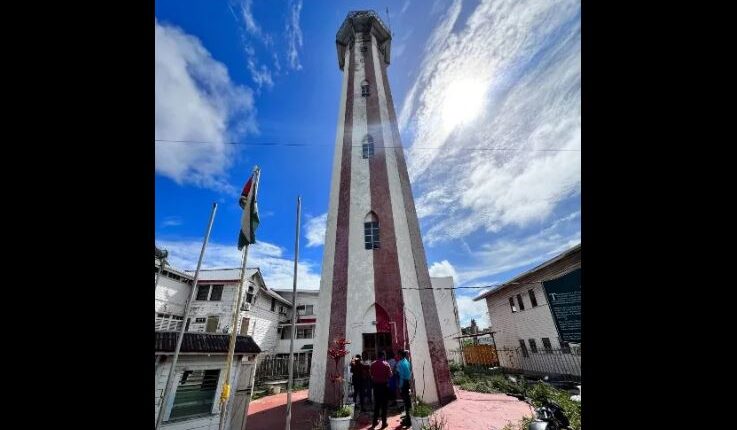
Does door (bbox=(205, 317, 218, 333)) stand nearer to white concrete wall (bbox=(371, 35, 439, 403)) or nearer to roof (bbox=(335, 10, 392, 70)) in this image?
white concrete wall (bbox=(371, 35, 439, 403))

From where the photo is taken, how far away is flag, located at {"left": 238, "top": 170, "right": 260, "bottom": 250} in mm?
8875

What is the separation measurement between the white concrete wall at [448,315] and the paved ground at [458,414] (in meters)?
14.7

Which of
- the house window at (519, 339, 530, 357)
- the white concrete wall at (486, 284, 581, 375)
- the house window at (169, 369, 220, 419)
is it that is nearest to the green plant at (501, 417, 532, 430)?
the house window at (169, 369, 220, 419)

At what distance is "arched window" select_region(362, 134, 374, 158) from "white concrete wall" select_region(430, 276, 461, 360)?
15.5 metres

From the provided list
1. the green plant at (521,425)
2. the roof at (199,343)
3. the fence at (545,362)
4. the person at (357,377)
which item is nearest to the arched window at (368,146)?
the person at (357,377)

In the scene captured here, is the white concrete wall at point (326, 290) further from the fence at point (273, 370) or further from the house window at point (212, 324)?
the house window at point (212, 324)

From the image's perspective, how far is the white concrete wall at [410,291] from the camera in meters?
11.0

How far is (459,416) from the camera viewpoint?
9320 mm

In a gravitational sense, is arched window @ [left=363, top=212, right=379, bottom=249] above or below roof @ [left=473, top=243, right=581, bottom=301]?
above

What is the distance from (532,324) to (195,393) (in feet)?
56.7

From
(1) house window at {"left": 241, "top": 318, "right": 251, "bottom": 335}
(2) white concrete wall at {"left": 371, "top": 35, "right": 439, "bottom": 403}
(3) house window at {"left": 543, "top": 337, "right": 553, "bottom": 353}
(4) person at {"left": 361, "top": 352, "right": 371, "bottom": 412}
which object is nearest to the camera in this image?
(4) person at {"left": 361, "top": 352, "right": 371, "bottom": 412}

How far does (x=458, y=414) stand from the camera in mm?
9539
